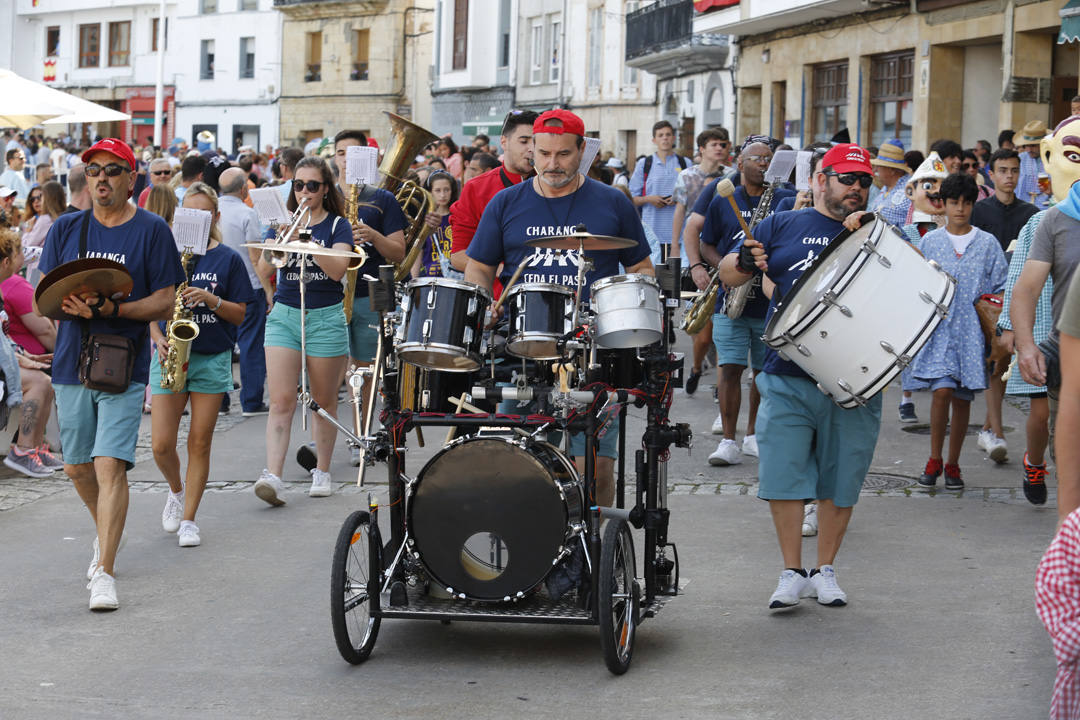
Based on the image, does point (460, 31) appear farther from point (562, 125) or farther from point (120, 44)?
point (562, 125)

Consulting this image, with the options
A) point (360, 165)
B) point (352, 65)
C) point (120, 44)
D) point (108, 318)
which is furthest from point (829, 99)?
point (120, 44)

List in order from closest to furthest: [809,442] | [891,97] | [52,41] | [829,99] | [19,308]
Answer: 1. [809,442]
2. [19,308]
3. [891,97]
4. [829,99]
5. [52,41]

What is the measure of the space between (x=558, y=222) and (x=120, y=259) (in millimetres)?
1978

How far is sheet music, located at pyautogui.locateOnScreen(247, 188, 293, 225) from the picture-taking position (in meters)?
9.38

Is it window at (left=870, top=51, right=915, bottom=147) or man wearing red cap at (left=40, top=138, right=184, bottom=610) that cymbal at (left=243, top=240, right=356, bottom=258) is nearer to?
man wearing red cap at (left=40, top=138, right=184, bottom=610)

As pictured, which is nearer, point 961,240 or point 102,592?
point 102,592

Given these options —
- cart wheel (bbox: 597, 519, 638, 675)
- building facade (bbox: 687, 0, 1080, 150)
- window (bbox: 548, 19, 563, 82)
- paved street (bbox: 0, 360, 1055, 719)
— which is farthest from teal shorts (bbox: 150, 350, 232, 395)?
window (bbox: 548, 19, 563, 82)

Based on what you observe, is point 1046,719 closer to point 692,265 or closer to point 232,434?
point 692,265

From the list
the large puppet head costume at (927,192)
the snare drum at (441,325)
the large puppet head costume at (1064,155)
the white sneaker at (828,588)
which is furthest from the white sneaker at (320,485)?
the large puppet head costume at (1064,155)

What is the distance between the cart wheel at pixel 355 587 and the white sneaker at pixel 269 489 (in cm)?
315

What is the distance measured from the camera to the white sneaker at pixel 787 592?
674 centimetres

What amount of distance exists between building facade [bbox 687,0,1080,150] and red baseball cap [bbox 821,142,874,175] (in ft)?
47.0

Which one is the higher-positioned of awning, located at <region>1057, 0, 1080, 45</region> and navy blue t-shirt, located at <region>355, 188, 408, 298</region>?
awning, located at <region>1057, 0, 1080, 45</region>

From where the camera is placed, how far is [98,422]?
7270mm
